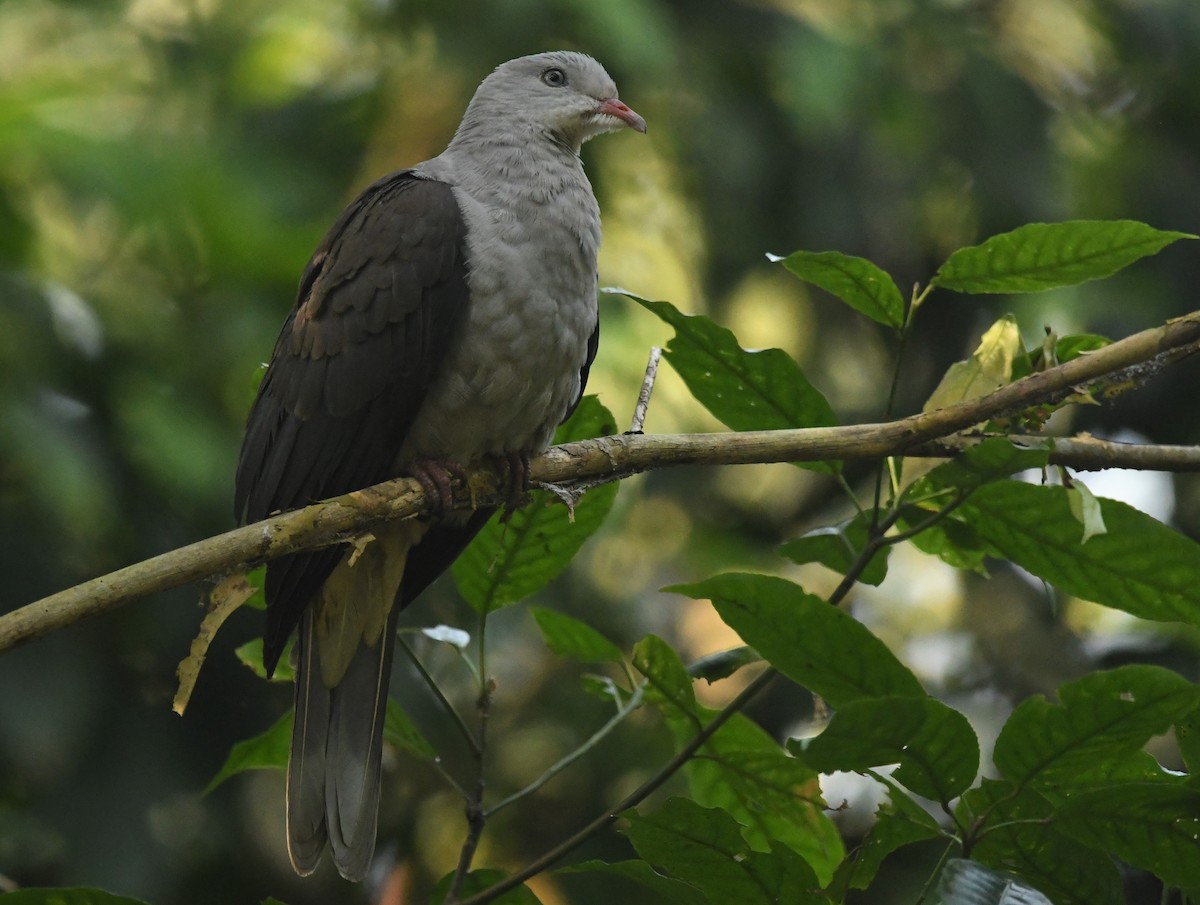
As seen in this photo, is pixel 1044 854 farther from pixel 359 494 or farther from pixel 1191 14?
pixel 1191 14

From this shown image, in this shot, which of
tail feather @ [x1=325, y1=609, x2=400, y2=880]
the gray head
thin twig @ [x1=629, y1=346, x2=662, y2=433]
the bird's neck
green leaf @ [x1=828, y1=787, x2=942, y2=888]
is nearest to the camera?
green leaf @ [x1=828, y1=787, x2=942, y2=888]

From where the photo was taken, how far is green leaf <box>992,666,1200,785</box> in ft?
5.24

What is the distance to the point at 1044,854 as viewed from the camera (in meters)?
1.67

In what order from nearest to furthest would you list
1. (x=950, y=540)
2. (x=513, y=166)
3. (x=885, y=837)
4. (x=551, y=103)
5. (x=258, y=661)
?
(x=885, y=837)
(x=950, y=540)
(x=258, y=661)
(x=513, y=166)
(x=551, y=103)

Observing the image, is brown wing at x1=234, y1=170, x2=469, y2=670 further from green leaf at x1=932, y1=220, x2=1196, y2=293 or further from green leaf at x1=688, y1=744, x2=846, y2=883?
green leaf at x1=932, y1=220, x2=1196, y2=293

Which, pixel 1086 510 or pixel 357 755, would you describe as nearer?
pixel 1086 510

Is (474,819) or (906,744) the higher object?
(906,744)

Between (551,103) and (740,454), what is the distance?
1553 mm

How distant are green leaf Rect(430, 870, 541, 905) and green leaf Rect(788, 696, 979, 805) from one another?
0.56m

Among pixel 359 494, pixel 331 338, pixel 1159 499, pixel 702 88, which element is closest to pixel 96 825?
pixel 331 338

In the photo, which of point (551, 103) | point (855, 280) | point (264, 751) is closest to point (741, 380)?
point (855, 280)

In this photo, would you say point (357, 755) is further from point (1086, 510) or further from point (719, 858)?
point (1086, 510)

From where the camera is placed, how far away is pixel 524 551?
2.37 metres

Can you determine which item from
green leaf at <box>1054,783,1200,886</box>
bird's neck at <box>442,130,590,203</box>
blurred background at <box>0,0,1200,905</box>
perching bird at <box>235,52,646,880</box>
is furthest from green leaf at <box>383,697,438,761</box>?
blurred background at <box>0,0,1200,905</box>
